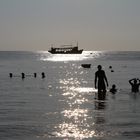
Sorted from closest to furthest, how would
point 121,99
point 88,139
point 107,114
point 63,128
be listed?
point 88,139, point 63,128, point 107,114, point 121,99

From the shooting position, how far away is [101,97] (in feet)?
84.3

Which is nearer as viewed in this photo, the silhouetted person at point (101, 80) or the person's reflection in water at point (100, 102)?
the person's reflection in water at point (100, 102)

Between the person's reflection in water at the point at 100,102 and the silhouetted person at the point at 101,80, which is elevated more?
the silhouetted person at the point at 101,80

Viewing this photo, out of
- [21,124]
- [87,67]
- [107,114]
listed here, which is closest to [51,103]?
[107,114]

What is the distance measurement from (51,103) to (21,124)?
7.29 metres

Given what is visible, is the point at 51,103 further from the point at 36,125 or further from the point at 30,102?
the point at 36,125

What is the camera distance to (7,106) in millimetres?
21719

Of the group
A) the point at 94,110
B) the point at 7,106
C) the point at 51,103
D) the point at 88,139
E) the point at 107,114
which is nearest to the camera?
the point at 88,139

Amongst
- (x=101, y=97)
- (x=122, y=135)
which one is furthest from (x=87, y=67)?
(x=122, y=135)

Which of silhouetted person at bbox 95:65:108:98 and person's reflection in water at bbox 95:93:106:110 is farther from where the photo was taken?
silhouetted person at bbox 95:65:108:98

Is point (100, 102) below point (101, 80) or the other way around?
below

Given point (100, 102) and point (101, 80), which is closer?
point (100, 102)

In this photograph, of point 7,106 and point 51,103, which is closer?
point 7,106

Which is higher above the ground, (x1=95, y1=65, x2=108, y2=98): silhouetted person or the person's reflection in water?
(x1=95, y1=65, x2=108, y2=98): silhouetted person
